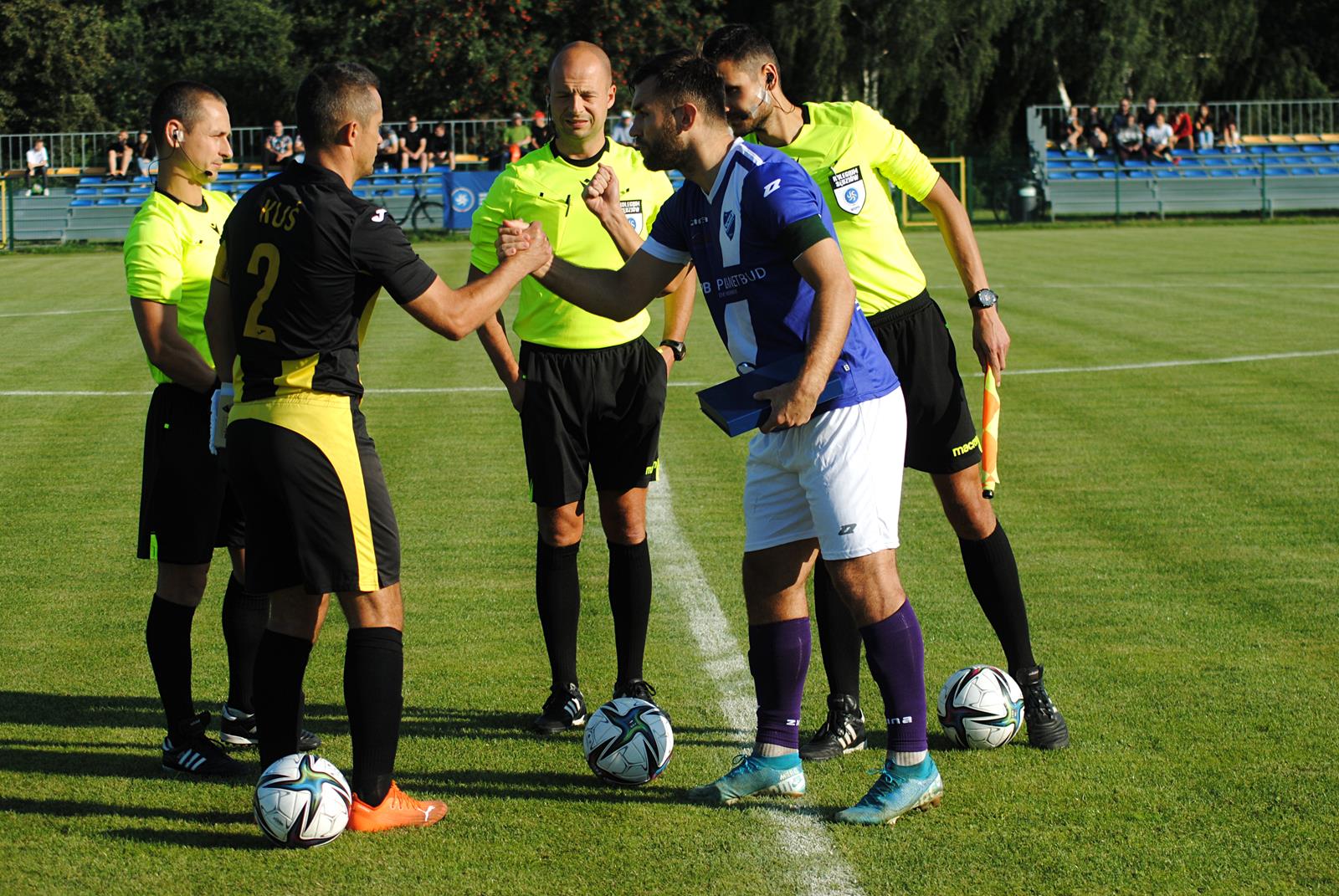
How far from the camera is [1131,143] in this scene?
129 ft

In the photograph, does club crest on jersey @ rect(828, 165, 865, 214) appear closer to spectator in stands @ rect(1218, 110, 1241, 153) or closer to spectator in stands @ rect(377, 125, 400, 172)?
spectator in stands @ rect(377, 125, 400, 172)

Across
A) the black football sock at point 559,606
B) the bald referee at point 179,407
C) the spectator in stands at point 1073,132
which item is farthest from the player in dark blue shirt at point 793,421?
the spectator in stands at point 1073,132

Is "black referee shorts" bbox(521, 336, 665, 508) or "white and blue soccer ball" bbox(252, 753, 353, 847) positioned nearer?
"white and blue soccer ball" bbox(252, 753, 353, 847)

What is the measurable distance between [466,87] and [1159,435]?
121 feet

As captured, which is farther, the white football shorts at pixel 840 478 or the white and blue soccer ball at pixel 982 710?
the white and blue soccer ball at pixel 982 710

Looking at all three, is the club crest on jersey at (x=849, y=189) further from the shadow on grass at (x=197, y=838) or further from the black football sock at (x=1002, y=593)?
the shadow on grass at (x=197, y=838)

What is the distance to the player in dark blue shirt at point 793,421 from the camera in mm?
4391

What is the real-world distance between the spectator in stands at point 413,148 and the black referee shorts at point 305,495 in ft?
108

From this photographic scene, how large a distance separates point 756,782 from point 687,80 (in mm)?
2185

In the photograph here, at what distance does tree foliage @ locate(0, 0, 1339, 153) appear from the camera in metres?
44.6

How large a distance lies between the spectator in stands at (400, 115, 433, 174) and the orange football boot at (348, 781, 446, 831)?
109 feet

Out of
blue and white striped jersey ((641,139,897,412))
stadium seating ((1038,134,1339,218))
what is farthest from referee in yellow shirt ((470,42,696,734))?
stadium seating ((1038,134,1339,218))

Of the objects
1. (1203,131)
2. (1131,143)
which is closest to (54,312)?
(1131,143)

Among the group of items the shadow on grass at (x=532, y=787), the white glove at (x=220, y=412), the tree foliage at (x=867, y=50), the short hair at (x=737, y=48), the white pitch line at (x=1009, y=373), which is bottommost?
the shadow on grass at (x=532, y=787)
